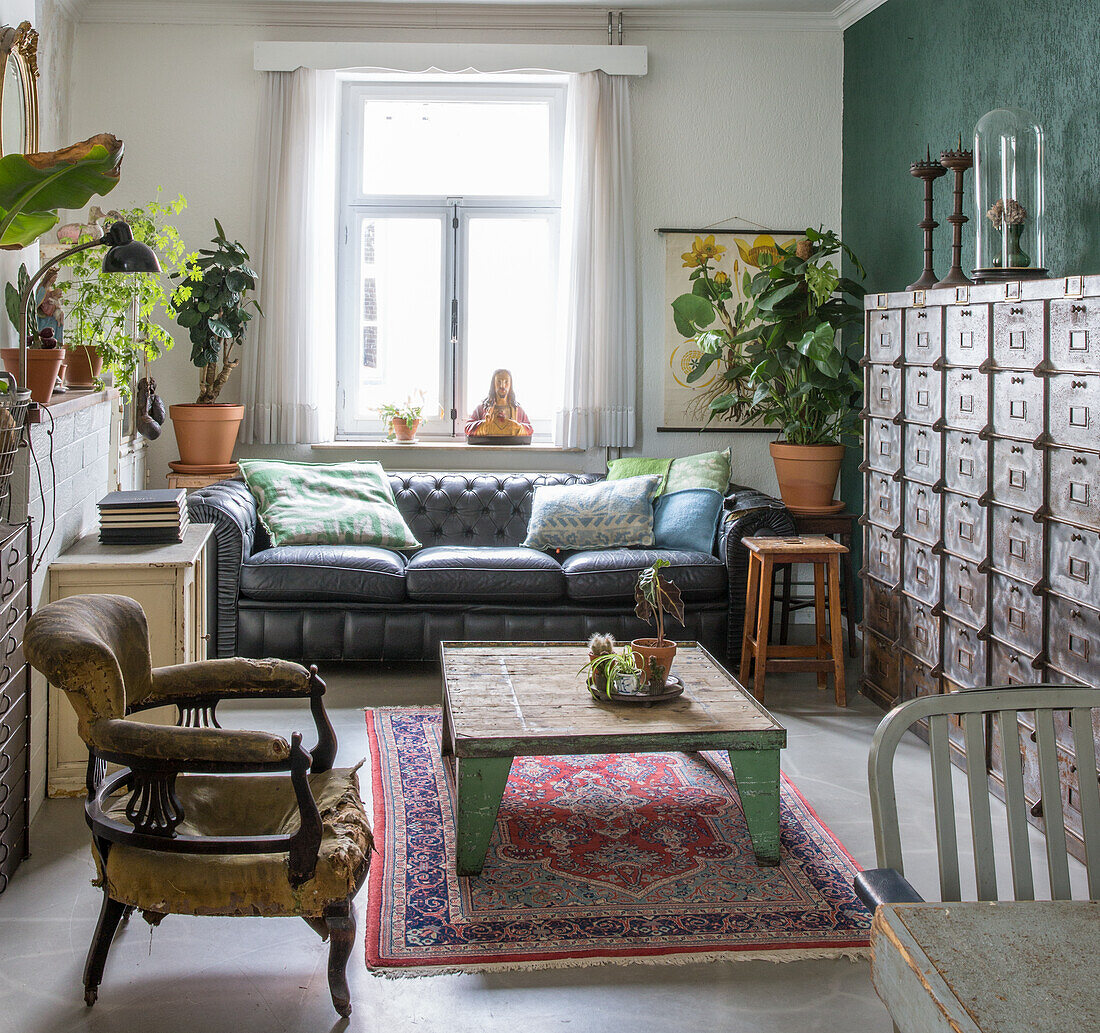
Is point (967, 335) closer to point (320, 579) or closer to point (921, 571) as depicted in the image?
point (921, 571)

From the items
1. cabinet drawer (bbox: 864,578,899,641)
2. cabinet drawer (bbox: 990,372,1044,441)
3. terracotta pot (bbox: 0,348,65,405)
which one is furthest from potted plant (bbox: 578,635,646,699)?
terracotta pot (bbox: 0,348,65,405)

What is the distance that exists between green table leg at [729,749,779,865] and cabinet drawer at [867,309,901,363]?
5.82 feet

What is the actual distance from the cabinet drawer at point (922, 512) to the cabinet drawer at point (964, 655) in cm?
30

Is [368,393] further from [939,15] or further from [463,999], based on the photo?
[463,999]

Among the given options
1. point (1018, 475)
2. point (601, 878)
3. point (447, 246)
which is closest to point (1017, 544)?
point (1018, 475)

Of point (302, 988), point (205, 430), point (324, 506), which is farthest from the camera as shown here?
point (205, 430)

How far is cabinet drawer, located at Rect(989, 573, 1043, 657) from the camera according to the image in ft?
10.5

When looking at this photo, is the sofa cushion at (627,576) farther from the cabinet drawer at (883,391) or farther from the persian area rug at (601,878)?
the persian area rug at (601,878)

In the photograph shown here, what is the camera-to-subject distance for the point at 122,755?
2221mm

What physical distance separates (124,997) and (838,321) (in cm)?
400

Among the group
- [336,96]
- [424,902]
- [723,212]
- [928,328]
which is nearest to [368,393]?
[336,96]

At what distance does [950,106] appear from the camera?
4551mm

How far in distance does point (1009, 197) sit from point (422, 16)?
127 inches

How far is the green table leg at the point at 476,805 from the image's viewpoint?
113 inches
